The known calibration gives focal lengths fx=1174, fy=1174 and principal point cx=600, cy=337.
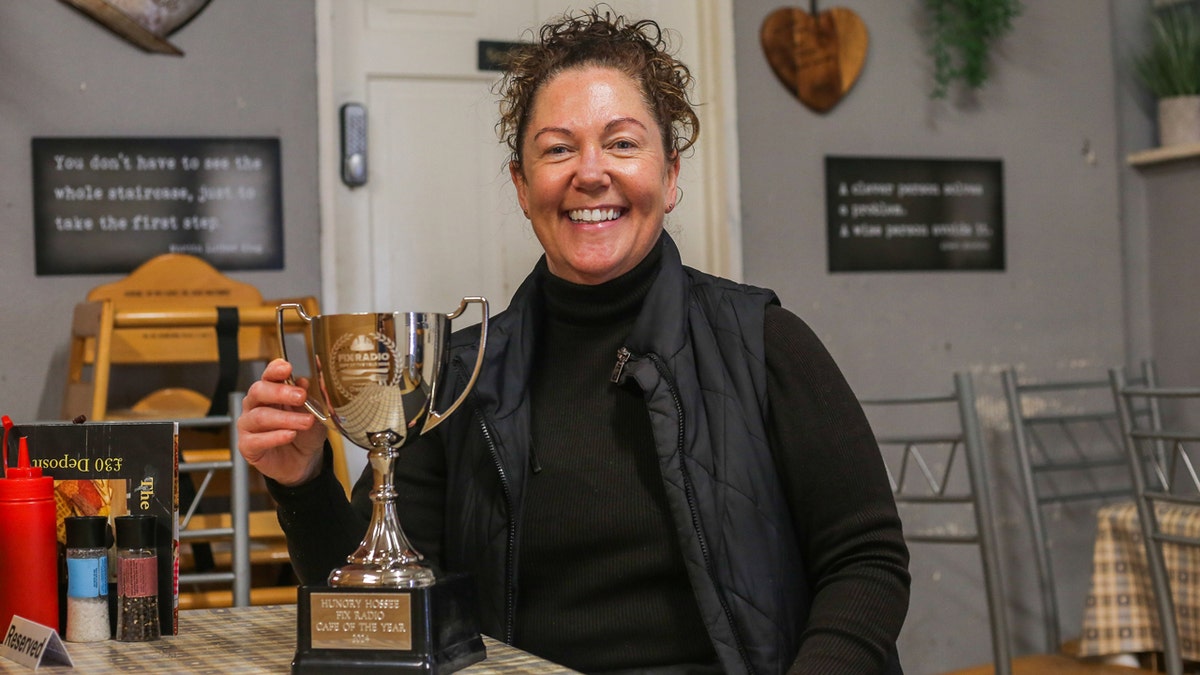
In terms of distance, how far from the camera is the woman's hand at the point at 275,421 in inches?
41.7

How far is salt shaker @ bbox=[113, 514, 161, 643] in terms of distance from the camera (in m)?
1.11

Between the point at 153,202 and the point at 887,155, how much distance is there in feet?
6.40

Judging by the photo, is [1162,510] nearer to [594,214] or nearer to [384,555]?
[594,214]

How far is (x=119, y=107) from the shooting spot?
8.63 feet

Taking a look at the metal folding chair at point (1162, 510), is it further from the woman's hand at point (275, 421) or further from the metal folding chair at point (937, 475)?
the woman's hand at point (275, 421)

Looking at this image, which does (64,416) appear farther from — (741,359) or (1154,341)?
(1154,341)

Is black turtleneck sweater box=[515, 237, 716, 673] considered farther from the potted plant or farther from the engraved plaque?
the potted plant

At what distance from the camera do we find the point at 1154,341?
3617 mm

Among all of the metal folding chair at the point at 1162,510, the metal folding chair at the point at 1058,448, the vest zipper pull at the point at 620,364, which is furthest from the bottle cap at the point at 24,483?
the metal folding chair at the point at 1058,448

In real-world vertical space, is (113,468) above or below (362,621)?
above

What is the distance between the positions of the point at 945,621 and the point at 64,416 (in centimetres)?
235

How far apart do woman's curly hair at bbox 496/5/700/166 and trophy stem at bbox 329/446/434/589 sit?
53 centimetres

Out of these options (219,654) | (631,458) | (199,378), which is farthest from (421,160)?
(219,654)

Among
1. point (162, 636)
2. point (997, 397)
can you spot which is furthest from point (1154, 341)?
point (162, 636)
